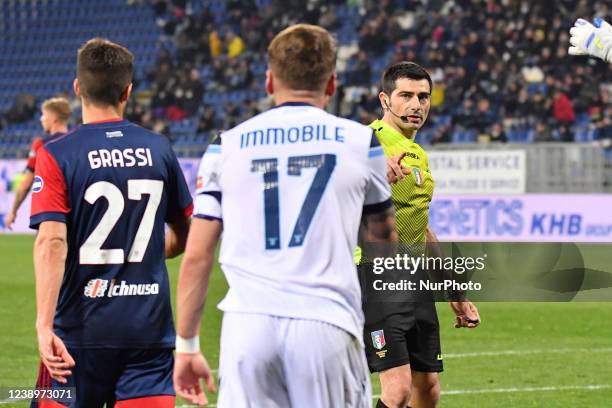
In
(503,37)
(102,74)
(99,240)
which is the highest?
(503,37)

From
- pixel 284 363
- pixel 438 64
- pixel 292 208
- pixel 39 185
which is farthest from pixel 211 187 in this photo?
pixel 438 64

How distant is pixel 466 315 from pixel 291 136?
329 cm

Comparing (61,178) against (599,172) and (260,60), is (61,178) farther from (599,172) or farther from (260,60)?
(260,60)

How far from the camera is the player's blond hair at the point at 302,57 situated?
361 cm

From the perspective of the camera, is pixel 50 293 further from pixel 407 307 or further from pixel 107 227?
pixel 407 307

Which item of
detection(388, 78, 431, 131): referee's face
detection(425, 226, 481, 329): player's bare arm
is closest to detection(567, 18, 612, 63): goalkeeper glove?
detection(388, 78, 431, 131): referee's face

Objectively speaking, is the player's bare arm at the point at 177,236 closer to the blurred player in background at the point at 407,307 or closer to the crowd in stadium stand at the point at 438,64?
the blurred player in background at the point at 407,307

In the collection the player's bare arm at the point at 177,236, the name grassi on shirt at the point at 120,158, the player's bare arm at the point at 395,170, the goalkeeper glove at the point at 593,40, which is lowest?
the player's bare arm at the point at 177,236

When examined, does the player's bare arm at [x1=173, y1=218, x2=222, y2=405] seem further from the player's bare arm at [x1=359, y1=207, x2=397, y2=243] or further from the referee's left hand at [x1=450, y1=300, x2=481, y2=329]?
the referee's left hand at [x1=450, y1=300, x2=481, y2=329]

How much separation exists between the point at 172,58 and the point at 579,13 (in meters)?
12.0

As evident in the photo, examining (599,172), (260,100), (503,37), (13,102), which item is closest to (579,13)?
(503,37)

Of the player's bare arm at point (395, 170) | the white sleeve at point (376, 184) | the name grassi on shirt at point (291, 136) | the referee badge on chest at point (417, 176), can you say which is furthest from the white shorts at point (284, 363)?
the referee badge on chest at point (417, 176)

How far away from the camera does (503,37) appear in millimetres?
25641

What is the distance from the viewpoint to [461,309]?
6.74 m
